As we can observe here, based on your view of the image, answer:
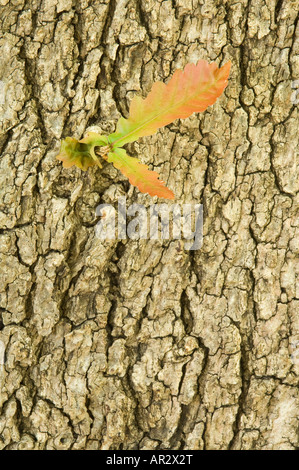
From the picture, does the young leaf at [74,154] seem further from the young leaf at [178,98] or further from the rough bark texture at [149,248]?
the young leaf at [178,98]

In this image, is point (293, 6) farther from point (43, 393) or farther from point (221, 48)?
point (43, 393)

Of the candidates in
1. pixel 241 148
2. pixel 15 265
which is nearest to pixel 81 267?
pixel 15 265

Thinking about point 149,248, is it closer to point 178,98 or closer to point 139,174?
point 139,174
